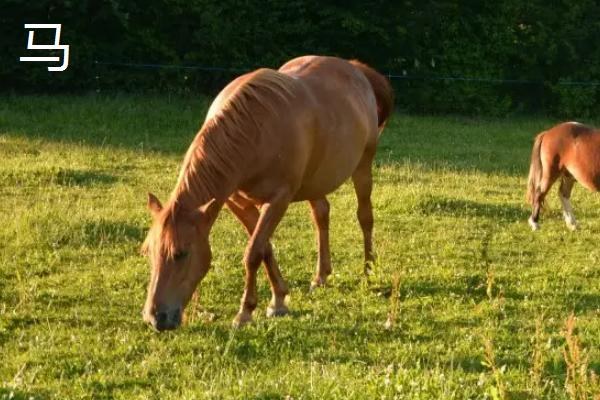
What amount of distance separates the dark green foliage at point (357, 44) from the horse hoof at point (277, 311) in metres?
13.2

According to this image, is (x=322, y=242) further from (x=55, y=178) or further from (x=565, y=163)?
(x=55, y=178)

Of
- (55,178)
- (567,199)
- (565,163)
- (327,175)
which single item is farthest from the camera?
(55,178)

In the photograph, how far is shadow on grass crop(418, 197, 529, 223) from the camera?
993 cm

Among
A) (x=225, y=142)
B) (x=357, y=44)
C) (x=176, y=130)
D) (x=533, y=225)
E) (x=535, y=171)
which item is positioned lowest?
(x=176, y=130)

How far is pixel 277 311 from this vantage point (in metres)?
6.20

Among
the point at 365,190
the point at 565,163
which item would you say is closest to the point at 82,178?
the point at 365,190

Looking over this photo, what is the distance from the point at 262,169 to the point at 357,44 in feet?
50.4

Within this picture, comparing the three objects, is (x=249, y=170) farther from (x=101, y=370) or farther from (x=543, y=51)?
(x=543, y=51)

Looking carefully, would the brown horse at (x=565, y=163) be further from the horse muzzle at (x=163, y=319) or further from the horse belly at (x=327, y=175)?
the horse muzzle at (x=163, y=319)

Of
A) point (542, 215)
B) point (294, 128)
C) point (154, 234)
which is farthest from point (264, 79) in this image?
point (542, 215)

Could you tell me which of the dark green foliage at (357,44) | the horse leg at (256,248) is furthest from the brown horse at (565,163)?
the dark green foliage at (357,44)

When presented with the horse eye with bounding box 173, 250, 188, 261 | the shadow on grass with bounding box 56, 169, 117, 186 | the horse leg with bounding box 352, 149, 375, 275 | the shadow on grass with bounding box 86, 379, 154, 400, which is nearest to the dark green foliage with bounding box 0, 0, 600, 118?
the shadow on grass with bounding box 56, 169, 117, 186

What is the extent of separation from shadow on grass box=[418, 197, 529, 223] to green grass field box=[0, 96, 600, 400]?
1.0 inches

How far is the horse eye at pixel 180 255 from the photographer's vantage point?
5.19 meters
